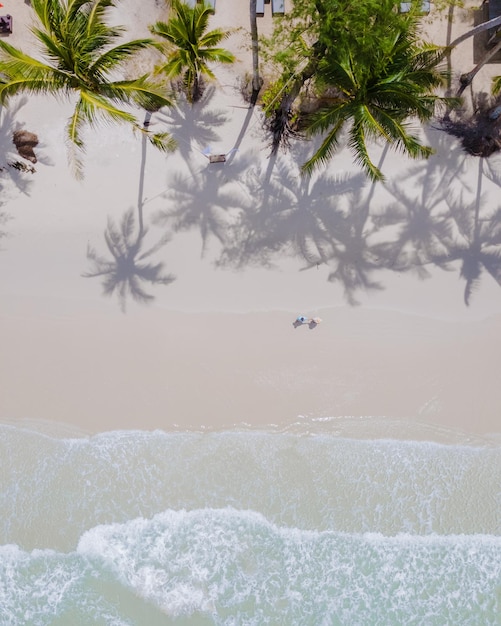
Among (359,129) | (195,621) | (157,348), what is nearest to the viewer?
(359,129)

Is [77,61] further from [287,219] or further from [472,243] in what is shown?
[472,243]

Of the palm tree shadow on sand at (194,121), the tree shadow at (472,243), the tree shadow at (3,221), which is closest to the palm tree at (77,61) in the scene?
the palm tree shadow on sand at (194,121)

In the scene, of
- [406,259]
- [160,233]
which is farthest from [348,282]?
[160,233]

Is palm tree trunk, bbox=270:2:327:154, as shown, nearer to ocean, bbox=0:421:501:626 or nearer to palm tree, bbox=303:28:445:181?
palm tree, bbox=303:28:445:181

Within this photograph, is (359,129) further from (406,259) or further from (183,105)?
(183,105)

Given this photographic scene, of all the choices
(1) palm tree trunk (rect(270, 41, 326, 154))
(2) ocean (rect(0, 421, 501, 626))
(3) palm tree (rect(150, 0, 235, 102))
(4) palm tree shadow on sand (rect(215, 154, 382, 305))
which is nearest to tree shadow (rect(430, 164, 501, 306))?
(4) palm tree shadow on sand (rect(215, 154, 382, 305))

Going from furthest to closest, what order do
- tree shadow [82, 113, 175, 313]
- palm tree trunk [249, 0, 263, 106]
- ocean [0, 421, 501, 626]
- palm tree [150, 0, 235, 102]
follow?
tree shadow [82, 113, 175, 313] → ocean [0, 421, 501, 626] → palm tree trunk [249, 0, 263, 106] → palm tree [150, 0, 235, 102]

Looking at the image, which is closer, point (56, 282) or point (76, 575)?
point (76, 575)

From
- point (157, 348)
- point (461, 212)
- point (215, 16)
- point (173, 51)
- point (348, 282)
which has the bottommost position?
point (157, 348)
